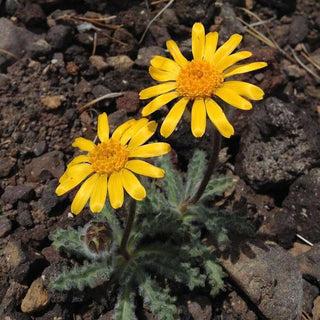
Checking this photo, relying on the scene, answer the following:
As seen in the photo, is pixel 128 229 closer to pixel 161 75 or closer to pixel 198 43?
pixel 161 75

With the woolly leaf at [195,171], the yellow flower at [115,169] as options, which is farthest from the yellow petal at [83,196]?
the woolly leaf at [195,171]

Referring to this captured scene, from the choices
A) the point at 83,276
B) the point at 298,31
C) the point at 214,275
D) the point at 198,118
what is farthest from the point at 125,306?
the point at 298,31

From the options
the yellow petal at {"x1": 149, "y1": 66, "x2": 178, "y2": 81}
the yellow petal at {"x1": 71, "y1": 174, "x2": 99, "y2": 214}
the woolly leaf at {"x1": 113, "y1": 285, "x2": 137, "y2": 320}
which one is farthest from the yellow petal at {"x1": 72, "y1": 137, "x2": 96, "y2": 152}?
the woolly leaf at {"x1": 113, "y1": 285, "x2": 137, "y2": 320}

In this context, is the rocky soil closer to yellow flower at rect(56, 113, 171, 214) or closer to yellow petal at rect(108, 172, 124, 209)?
yellow flower at rect(56, 113, 171, 214)

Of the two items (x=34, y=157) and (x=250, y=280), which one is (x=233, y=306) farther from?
(x=34, y=157)

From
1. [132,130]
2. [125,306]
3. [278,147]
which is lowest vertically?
[125,306]

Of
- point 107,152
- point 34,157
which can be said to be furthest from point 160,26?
point 107,152
